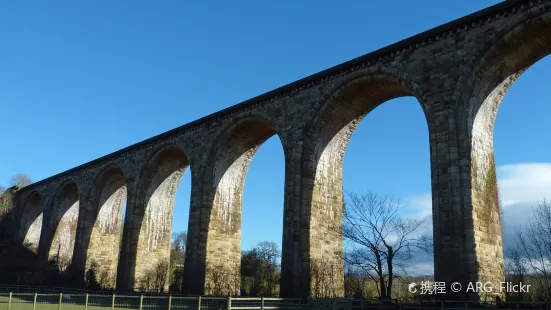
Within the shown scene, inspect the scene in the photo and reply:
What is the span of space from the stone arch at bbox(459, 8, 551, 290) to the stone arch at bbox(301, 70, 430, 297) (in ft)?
11.8

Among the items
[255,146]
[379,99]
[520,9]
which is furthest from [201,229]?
[520,9]

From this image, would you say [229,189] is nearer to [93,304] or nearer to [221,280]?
[221,280]

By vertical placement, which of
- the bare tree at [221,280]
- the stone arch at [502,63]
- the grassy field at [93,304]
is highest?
the stone arch at [502,63]

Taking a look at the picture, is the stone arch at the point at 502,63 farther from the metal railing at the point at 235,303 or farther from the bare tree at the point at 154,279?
the bare tree at the point at 154,279

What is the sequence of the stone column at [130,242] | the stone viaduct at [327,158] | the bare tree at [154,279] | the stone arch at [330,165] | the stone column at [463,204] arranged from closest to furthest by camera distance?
1. the stone column at [463,204]
2. the stone viaduct at [327,158]
3. the stone arch at [330,165]
4. the bare tree at [154,279]
5. the stone column at [130,242]

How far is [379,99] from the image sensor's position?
21.0m

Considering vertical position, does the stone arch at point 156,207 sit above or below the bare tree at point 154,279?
above

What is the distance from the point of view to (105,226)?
36.8 m

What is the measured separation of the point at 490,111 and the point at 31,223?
45239 mm

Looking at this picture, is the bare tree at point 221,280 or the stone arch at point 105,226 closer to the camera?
the bare tree at point 221,280

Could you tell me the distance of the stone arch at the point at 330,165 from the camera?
1983 cm

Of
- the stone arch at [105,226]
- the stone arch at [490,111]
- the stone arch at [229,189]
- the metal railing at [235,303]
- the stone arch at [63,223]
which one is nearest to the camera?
the metal railing at [235,303]

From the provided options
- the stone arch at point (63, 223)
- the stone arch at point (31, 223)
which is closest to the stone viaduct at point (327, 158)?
the stone arch at point (63, 223)

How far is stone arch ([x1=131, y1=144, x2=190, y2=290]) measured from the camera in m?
30.5
